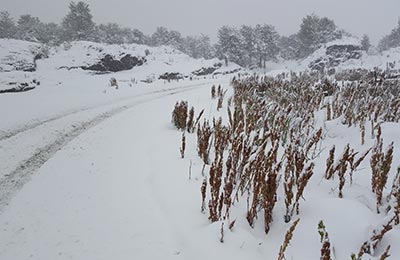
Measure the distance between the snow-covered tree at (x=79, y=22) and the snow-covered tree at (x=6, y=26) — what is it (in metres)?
9.20

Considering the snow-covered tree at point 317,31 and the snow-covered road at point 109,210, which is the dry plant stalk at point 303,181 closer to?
the snow-covered road at point 109,210

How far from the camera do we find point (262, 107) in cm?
512

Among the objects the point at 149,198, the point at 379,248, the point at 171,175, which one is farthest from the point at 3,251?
the point at 379,248

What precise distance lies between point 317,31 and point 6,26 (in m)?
59.6

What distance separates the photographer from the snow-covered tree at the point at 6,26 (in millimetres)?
45625

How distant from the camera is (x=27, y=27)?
160 feet

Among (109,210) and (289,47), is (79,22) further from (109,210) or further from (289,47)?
(109,210)

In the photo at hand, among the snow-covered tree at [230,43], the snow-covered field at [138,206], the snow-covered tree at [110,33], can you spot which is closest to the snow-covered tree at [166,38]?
the snow-covered tree at [110,33]

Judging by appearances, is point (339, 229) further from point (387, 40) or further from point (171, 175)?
point (387, 40)

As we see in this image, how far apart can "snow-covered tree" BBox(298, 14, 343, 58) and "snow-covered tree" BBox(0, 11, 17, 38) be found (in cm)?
5400

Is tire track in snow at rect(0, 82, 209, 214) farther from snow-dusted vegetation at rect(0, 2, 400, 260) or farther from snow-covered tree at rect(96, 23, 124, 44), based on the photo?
snow-covered tree at rect(96, 23, 124, 44)

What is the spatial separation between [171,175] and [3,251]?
170cm

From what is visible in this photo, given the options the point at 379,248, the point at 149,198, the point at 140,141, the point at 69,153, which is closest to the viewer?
the point at 379,248

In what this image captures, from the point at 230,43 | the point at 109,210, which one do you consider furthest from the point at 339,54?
the point at 109,210
